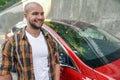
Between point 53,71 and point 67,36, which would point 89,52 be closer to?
point 67,36

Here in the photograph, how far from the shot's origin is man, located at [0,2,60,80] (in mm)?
3475

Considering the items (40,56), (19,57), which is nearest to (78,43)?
(40,56)

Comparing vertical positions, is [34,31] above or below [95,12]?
below

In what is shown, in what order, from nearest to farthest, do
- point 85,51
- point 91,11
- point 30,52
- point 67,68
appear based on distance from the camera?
point 30,52 → point 67,68 → point 85,51 → point 91,11

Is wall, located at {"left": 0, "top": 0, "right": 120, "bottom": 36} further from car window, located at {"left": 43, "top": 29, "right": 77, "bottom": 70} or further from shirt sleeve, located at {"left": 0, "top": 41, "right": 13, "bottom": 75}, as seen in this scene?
shirt sleeve, located at {"left": 0, "top": 41, "right": 13, "bottom": 75}

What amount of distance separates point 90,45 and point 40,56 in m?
1.87

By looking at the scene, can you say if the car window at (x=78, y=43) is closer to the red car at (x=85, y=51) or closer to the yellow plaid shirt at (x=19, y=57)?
the red car at (x=85, y=51)

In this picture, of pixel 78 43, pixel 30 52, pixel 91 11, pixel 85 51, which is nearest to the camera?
pixel 30 52

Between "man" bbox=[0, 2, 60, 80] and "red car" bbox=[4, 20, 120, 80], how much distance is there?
1.24 metres

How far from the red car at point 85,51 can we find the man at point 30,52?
1242 millimetres

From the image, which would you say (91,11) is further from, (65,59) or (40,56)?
(40,56)

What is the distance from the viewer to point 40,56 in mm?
3525

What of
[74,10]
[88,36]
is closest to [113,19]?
[74,10]

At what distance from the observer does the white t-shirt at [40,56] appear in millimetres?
3508
